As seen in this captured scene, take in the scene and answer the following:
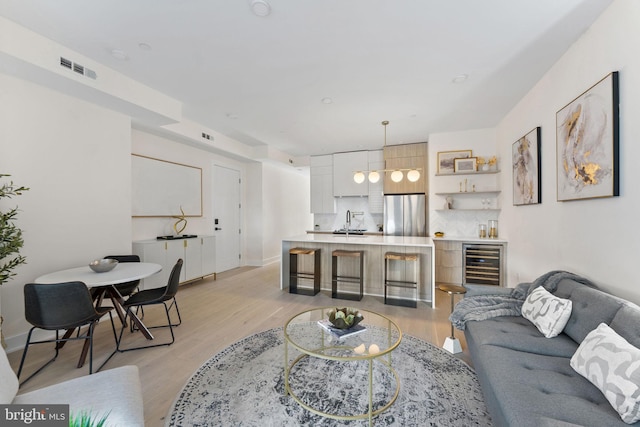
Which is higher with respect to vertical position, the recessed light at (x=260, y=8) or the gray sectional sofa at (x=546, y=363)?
the recessed light at (x=260, y=8)

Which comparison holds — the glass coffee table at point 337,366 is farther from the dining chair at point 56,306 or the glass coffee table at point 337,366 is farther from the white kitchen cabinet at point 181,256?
the white kitchen cabinet at point 181,256

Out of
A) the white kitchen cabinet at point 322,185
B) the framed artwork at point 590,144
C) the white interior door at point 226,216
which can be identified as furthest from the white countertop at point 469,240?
the white interior door at point 226,216

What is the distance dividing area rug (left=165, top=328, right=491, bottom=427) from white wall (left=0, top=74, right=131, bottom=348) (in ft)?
7.05

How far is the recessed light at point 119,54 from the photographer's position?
2.48m

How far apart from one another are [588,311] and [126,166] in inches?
194

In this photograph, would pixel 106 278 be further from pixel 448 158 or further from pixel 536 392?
pixel 448 158

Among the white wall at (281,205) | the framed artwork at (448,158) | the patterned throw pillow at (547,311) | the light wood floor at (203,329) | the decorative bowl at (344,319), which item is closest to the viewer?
the patterned throw pillow at (547,311)

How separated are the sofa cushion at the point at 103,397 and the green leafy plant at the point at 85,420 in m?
0.01

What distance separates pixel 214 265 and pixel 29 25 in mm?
3980

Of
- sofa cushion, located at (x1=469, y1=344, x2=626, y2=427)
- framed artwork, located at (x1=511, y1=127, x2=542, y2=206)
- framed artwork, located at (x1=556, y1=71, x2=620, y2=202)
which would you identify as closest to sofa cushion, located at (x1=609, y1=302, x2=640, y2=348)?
sofa cushion, located at (x1=469, y1=344, x2=626, y2=427)

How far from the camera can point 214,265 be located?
5117mm

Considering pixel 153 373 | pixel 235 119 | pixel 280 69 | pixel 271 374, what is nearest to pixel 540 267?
pixel 271 374

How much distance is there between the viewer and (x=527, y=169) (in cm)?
327

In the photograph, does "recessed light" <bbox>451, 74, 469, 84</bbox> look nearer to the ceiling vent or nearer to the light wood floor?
the light wood floor
